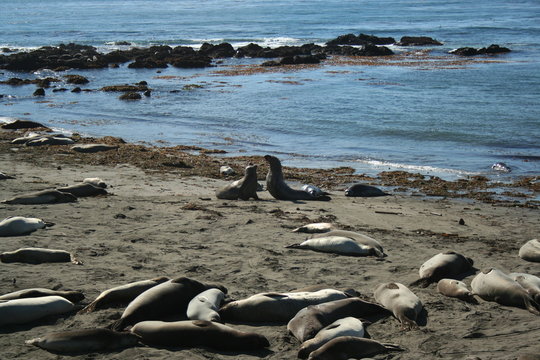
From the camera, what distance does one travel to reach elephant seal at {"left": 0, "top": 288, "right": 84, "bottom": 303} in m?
5.71

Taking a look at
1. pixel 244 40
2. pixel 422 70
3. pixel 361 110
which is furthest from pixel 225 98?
pixel 244 40

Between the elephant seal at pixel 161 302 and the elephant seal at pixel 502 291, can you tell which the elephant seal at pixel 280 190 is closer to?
the elephant seal at pixel 502 291

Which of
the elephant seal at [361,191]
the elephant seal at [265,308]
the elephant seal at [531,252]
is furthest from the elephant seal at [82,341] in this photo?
the elephant seal at [361,191]

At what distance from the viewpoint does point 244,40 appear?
52.2m

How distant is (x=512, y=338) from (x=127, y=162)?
1087 centimetres

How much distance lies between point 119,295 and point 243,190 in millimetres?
5835

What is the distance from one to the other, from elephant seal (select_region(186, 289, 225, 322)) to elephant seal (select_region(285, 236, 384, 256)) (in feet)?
7.80

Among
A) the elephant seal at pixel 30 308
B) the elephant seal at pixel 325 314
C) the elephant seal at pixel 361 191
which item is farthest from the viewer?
the elephant seal at pixel 361 191

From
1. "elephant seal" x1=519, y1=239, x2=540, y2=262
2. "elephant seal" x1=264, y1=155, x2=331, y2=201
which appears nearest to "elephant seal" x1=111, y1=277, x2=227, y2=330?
"elephant seal" x1=519, y1=239, x2=540, y2=262

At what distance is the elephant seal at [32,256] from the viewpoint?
22.9 feet

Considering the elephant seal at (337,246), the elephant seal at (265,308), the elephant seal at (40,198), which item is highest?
the elephant seal at (265,308)

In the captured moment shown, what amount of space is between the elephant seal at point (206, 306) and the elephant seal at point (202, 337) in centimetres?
32

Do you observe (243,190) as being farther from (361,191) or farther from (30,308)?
(30,308)

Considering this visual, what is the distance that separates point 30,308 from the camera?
539 cm
